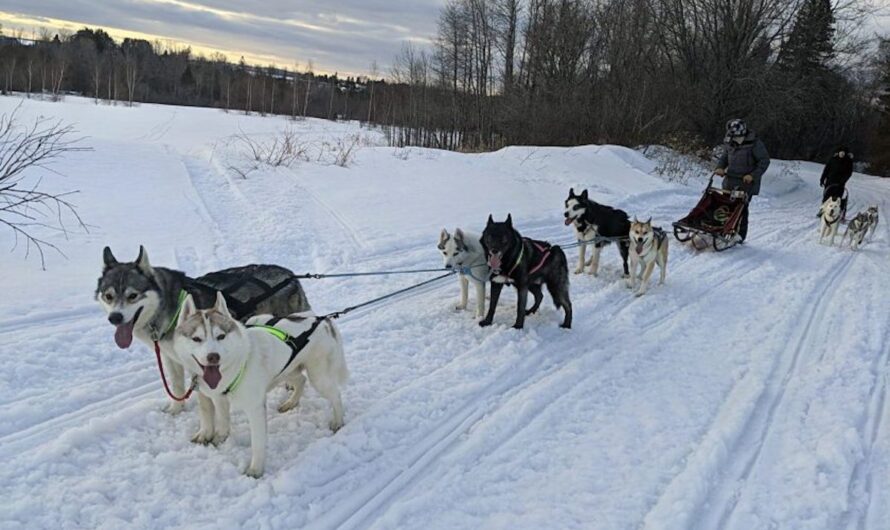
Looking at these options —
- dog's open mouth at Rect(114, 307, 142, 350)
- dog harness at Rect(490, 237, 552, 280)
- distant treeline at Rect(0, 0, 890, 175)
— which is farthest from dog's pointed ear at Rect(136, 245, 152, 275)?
distant treeline at Rect(0, 0, 890, 175)

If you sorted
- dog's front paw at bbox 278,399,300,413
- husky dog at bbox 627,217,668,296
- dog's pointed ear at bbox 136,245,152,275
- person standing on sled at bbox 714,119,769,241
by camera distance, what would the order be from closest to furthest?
dog's pointed ear at bbox 136,245,152,275, dog's front paw at bbox 278,399,300,413, husky dog at bbox 627,217,668,296, person standing on sled at bbox 714,119,769,241

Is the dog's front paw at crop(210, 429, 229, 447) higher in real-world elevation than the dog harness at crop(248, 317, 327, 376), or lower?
lower

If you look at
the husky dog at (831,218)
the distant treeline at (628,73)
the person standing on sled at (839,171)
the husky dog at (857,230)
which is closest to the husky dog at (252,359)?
the husky dog at (831,218)

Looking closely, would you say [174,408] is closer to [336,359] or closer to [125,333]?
[125,333]

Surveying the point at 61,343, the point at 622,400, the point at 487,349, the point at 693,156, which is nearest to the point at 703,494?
the point at 622,400

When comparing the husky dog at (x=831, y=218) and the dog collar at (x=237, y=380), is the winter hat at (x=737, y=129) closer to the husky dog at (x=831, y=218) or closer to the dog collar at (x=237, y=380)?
the husky dog at (x=831, y=218)

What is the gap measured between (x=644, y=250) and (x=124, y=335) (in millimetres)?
5488

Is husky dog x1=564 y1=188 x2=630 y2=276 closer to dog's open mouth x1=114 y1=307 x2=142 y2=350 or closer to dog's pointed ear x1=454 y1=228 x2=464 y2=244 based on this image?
dog's pointed ear x1=454 y1=228 x2=464 y2=244

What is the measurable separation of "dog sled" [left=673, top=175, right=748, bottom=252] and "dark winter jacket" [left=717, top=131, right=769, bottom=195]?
1.26 ft

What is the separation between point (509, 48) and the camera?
26.2 m

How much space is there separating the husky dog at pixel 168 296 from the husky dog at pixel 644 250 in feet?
13.8

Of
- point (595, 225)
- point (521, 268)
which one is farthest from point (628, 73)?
point (521, 268)

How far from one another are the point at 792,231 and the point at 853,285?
14.7 feet

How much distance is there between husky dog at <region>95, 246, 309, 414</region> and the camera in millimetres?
3375
